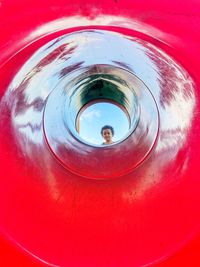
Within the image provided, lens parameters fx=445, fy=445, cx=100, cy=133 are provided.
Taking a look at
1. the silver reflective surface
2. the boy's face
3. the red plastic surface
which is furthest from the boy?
the red plastic surface

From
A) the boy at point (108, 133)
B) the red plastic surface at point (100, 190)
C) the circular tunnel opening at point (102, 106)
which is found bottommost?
the red plastic surface at point (100, 190)

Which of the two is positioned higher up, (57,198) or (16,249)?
(57,198)

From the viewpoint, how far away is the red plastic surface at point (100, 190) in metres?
0.72

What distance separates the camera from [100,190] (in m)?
0.80

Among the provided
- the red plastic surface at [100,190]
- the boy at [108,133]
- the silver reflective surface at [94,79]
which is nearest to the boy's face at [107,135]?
the boy at [108,133]

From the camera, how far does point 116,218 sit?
77 cm

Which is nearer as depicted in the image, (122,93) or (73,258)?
(73,258)

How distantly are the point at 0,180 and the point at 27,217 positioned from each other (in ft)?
0.26

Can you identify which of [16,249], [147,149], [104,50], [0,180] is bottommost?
[16,249]

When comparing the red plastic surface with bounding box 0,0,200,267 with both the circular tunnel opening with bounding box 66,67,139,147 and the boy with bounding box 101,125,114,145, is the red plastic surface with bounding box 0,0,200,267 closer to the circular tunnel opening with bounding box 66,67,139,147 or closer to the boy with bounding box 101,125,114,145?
the circular tunnel opening with bounding box 66,67,139,147

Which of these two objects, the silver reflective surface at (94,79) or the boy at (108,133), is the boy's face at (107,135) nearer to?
the boy at (108,133)

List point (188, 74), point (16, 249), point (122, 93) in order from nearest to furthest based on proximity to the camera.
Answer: point (16, 249) → point (188, 74) → point (122, 93)

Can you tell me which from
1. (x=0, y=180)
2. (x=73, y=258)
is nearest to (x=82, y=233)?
(x=73, y=258)

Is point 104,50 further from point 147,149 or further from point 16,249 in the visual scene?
point 16,249
